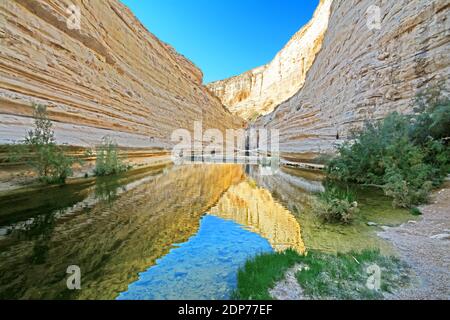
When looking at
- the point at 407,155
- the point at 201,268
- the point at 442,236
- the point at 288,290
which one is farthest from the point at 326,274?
the point at 407,155

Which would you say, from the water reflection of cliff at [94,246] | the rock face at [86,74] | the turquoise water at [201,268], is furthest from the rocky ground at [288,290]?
the rock face at [86,74]

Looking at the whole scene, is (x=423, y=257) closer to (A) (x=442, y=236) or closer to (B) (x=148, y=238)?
(A) (x=442, y=236)

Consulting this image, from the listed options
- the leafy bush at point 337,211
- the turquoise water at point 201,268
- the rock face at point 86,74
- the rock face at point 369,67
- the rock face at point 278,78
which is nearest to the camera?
the turquoise water at point 201,268

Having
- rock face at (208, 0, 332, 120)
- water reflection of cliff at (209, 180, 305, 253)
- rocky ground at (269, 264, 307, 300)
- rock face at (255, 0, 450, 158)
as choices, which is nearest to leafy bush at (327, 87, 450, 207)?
rock face at (255, 0, 450, 158)

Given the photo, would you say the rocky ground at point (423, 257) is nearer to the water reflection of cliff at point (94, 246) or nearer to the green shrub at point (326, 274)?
the green shrub at point (326, 274)

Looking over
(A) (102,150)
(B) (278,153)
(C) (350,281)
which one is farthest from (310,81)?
(C) (350,281)
